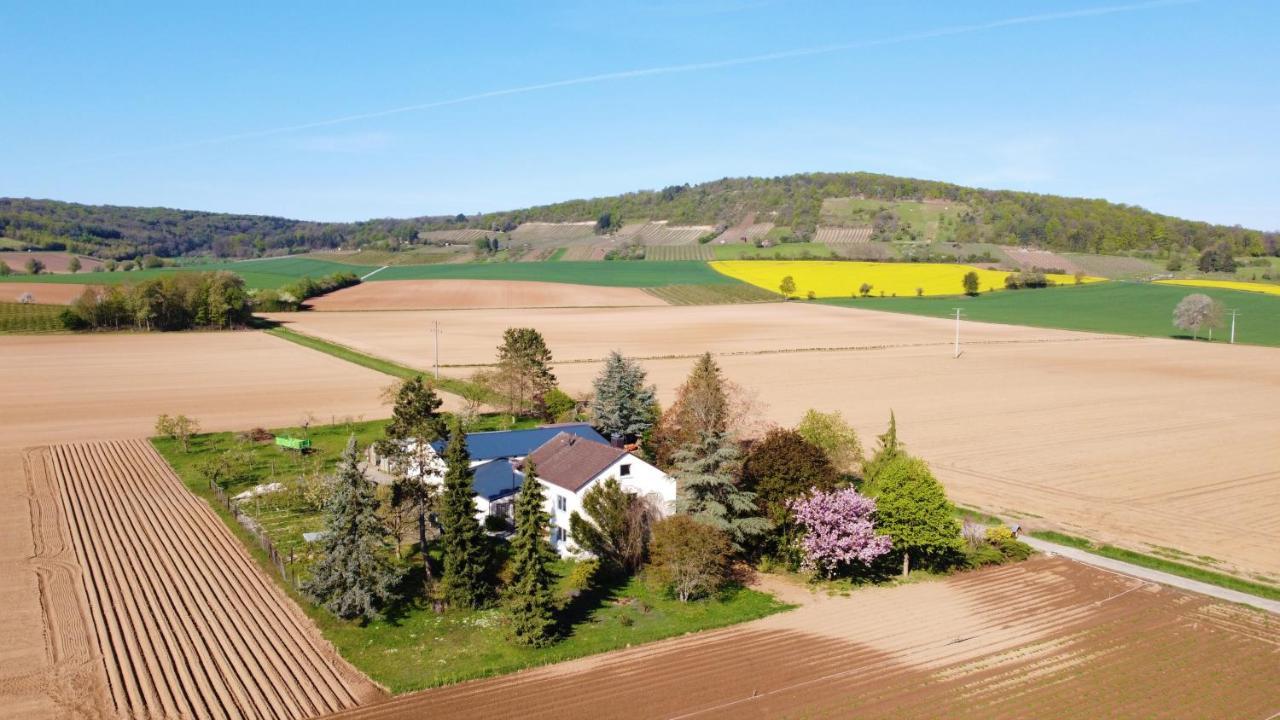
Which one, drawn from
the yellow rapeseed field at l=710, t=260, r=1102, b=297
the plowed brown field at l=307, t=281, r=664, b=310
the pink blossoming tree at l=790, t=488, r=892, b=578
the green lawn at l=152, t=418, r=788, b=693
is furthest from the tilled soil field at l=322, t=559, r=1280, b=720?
the yellow rapeseed field at l=710, t=260, r=1102, b=297

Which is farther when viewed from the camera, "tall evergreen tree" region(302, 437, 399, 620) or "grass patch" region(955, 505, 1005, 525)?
"grass patch" region(955, 505, 1005, 525)

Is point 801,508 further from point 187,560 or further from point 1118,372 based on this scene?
point 1118,372

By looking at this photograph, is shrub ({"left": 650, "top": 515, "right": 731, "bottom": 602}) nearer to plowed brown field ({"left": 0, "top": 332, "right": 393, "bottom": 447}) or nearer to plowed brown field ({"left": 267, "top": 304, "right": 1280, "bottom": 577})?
plowed brown field ({"left": 267, "top": 304, "right": 1280, "bottom": 577})

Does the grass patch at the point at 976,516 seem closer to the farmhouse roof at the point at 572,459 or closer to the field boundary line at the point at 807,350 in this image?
the farmhouse roof at the point at 572,459

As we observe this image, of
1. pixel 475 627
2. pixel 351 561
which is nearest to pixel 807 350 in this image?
pixel 475 627

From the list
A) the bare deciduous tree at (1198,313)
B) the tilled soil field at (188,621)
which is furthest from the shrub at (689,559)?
the bare deciduous tree at (1198,313)

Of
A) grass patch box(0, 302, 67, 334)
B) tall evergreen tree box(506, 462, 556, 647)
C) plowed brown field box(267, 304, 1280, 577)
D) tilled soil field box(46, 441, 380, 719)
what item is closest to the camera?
tilled soil field box(46, 441, 380, 719)

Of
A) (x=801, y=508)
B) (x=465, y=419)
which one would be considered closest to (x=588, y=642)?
(x=801, y=508)
